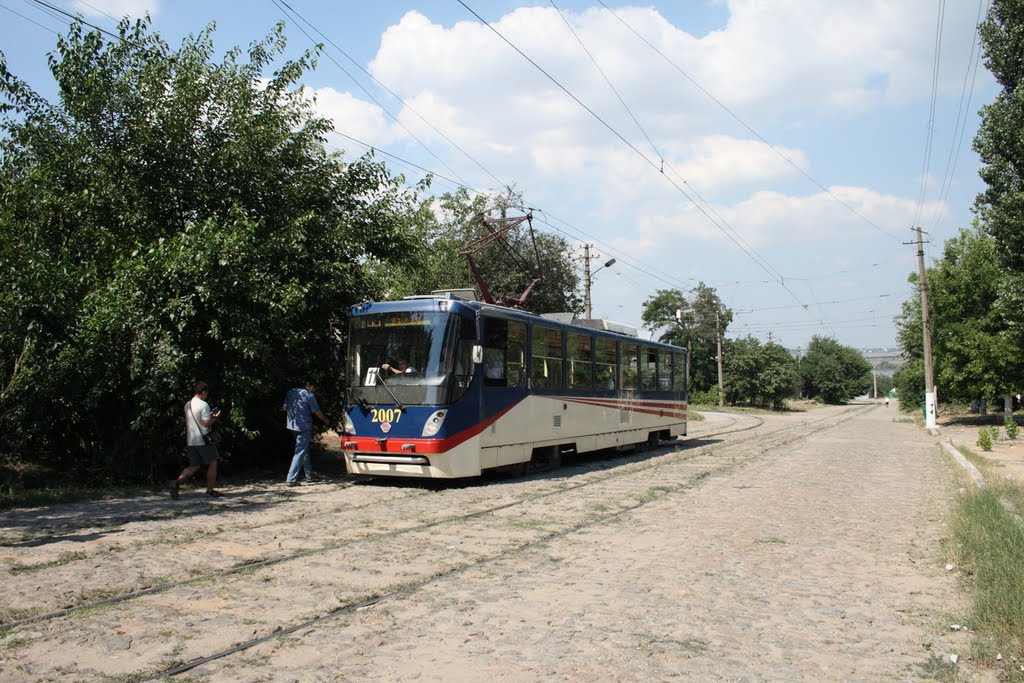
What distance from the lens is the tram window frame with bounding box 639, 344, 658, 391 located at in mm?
21656

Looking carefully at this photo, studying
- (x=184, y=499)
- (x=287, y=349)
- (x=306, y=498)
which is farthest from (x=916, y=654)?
(x=287, y=349)

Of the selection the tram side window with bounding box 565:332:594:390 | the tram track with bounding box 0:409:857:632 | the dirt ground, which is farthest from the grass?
the tram side window with bounding box 565:332:594:390

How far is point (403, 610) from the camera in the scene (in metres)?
6.18

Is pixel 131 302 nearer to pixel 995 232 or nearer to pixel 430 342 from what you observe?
pixel 430 342

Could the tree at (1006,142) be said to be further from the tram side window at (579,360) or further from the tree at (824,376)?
the tree at (824,376)

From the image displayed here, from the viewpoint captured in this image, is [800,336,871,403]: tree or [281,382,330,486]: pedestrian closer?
[281,382,330,486]: pedestrian

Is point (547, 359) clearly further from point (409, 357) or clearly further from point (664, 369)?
point (664, 369)

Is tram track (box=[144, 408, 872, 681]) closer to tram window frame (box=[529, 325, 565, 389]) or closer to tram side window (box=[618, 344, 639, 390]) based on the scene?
tram window frame (box=[529, 325, 565, 389])

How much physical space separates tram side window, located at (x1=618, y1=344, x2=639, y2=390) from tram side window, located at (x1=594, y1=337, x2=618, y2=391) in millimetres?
698

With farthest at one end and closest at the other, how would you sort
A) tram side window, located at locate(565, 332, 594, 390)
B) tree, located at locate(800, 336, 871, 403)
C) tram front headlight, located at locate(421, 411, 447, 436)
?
tree, located at locate(800, 336, 871, 403)
tram side window, located at locate(565, 332, 594, 390)
tram front headlight, located at locate(421, 411, 447, 436)

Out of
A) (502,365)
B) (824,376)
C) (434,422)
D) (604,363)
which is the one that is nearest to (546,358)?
(502,365)

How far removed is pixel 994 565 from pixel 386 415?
29.3ft

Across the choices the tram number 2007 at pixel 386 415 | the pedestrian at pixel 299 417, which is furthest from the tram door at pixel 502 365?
the pedestrian at pixel 299 417

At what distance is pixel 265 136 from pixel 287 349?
3784 millimetres
